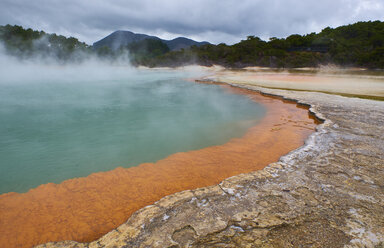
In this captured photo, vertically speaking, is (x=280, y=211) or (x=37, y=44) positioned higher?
(x=37, y=44)

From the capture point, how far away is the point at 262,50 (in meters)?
46.5

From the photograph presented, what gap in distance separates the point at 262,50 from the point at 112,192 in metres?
50.1

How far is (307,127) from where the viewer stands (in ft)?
19.3

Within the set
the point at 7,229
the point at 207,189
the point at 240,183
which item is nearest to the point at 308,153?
the point at 240,183

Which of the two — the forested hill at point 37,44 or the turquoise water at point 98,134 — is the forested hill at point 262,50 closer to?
the forested hill at point 37,44

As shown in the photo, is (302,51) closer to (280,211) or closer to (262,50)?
(262,50)

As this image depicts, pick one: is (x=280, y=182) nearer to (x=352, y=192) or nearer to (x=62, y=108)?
(x=352, y=192)

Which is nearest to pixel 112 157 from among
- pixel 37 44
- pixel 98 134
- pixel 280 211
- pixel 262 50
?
pixel 98 134

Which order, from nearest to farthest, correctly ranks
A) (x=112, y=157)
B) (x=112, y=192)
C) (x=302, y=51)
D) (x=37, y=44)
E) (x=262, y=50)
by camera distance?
(x=112, y=192)
(x=112, y=157)
(x=37, y=44)
(x=302, y=51)
(x=262, y=50)

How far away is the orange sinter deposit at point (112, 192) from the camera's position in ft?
7.91

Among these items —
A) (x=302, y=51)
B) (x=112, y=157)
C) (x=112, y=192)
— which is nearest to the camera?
(x=112, y=192)

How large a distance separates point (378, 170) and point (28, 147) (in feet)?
23.3

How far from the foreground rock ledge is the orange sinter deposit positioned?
0.41 m

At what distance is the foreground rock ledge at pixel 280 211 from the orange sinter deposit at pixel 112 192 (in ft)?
1.34
